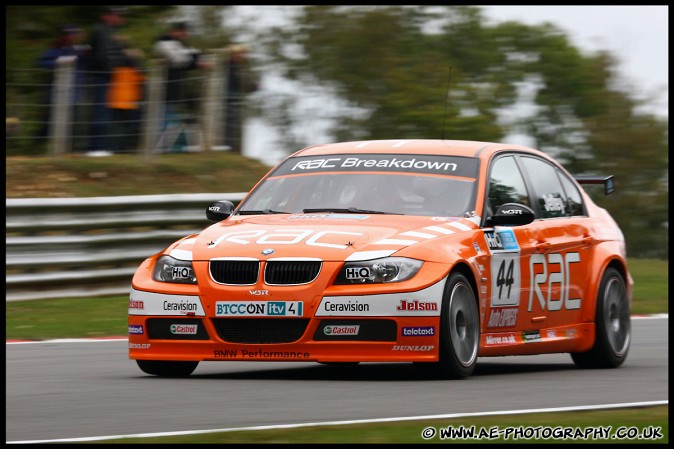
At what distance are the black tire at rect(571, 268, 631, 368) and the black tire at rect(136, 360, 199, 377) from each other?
9.63ft

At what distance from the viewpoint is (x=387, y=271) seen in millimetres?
8656

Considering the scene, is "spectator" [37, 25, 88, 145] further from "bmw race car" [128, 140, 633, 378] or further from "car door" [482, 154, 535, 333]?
"car door" [482, 154, 535, 333]

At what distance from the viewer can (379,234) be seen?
8914 mm

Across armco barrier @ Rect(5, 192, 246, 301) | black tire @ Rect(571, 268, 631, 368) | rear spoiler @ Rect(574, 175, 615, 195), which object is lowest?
armco barrier @ Rect(5, 192, 246, 301)

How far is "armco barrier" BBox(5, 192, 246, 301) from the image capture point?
1460 cm

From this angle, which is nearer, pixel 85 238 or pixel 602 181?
pixel 602 181

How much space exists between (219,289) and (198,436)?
8.47 feet

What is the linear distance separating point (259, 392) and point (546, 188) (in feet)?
11.6

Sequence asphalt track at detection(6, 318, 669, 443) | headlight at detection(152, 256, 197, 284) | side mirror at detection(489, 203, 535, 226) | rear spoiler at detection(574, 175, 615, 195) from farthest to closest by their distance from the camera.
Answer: rear spoiler at detection(574, 175, 615, 195)
side mirror at detection(489, 203, 535, 226)
headlight at detection(152, 256, 197, 284)
asphalt track at detection(6, 318, 669, 443)

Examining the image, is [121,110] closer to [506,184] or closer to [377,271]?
[506,184]

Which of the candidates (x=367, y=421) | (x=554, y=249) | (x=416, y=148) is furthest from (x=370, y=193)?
(x=367, y=421)

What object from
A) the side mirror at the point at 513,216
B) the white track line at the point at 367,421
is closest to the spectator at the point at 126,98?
the side mirror at the point at 513,216

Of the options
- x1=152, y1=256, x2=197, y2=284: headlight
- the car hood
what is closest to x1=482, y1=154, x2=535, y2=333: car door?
the car hood

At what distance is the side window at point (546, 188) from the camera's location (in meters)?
10.7
